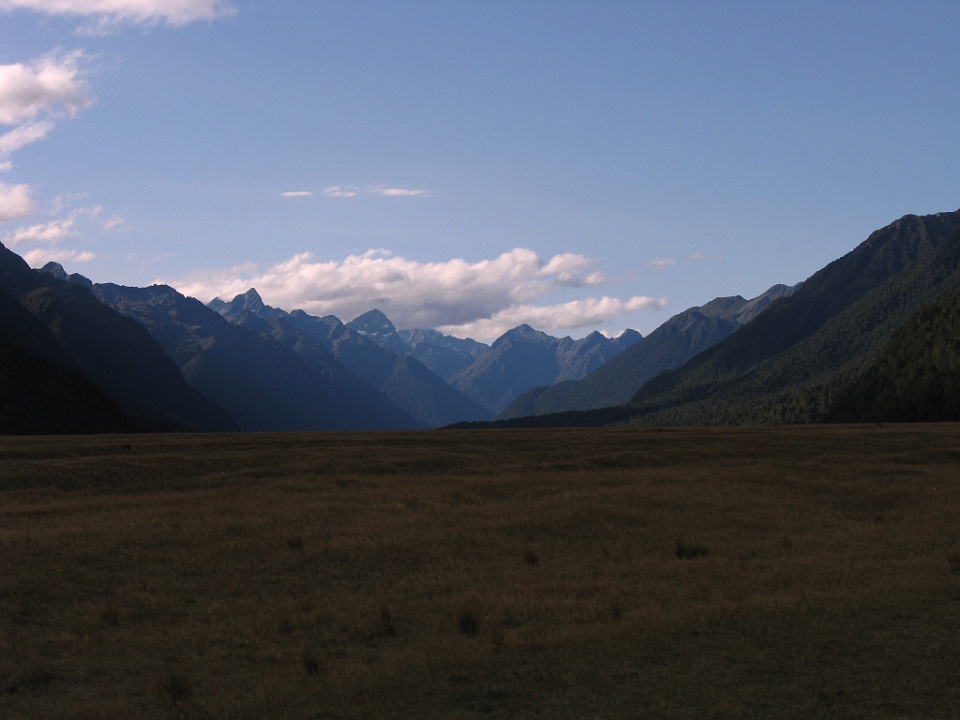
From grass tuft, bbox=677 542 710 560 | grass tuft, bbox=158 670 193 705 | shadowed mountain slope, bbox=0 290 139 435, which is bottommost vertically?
grass tuft, bbox=677 542 710 560

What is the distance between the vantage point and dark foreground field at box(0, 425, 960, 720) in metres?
13.9

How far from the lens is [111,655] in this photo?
1675 cm

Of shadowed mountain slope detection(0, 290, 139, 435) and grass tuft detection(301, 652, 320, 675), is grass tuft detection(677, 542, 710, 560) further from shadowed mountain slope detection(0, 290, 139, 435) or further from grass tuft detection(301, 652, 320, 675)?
shadowed mountain slope detection(0, 290, 139, 435)

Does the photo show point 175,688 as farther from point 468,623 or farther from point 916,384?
point 916,384

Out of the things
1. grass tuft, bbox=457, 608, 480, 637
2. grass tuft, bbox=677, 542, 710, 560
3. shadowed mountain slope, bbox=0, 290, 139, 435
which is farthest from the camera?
shadowed mountain slope, bbox=0, 290, 139, 435

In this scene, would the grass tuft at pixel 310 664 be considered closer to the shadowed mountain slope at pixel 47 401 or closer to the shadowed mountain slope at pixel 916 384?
the shadowed mountain slope at pixel 47 401

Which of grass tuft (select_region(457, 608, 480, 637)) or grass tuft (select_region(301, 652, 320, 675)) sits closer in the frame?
grass tuft (select_region(301, 652, 320, 675))

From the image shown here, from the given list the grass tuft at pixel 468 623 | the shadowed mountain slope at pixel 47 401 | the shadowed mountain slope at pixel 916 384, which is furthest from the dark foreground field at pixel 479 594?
the shadowed mountain slope at pixel 916 384

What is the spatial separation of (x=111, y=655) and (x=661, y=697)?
1027cm

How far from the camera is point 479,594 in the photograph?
20.7m

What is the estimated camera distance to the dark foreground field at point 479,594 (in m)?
13.9

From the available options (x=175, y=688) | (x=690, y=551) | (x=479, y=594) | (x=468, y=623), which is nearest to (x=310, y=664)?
(x=175, y=688)

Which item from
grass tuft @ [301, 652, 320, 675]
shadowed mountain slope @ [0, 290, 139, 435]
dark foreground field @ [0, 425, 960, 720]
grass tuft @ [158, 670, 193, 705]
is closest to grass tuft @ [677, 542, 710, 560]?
dark foreground field @ [0, 425, 960, 720]

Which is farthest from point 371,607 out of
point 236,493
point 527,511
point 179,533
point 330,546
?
point 236,493
